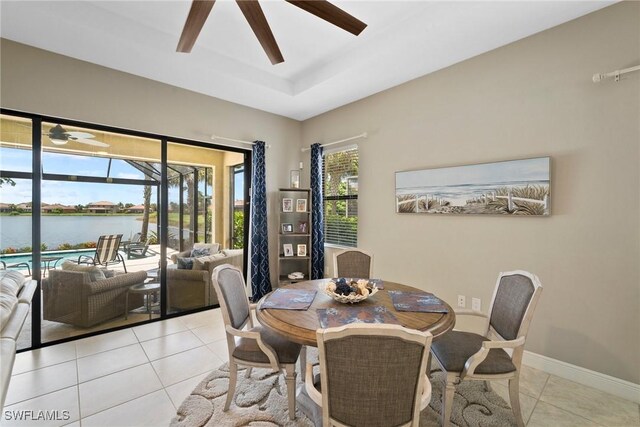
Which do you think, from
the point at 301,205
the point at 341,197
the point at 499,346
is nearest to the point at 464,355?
the point at 499,346

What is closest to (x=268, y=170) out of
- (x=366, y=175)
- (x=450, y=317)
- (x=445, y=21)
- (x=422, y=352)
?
(x=366, y=175)

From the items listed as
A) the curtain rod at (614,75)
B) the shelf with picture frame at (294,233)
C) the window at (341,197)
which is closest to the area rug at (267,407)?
the shelf with picture frame at (294,233)

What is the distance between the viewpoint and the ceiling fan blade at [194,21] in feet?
5.61

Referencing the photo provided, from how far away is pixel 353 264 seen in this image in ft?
9.54

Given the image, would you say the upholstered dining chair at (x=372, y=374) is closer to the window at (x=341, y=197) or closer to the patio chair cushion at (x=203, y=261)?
the window at (x=341, y=197)

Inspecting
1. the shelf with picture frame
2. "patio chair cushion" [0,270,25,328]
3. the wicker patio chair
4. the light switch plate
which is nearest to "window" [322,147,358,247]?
the shelf with picture frame

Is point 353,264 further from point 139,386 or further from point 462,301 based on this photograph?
point 139,386

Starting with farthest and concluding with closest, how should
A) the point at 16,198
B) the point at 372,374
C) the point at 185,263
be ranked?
1. the point at 185,263
2. the point at 16,198
3. the point at 372,374

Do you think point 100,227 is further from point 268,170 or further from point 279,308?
point 279,308

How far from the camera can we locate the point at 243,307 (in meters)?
2.12

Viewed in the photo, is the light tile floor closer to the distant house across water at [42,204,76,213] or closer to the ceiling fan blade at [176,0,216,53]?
the distant house across water at [42,204,76,213]

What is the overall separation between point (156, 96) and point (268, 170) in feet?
5.63

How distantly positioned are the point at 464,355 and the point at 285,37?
3.09 meters

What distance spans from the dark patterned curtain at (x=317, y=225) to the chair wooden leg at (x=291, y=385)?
247 cm
